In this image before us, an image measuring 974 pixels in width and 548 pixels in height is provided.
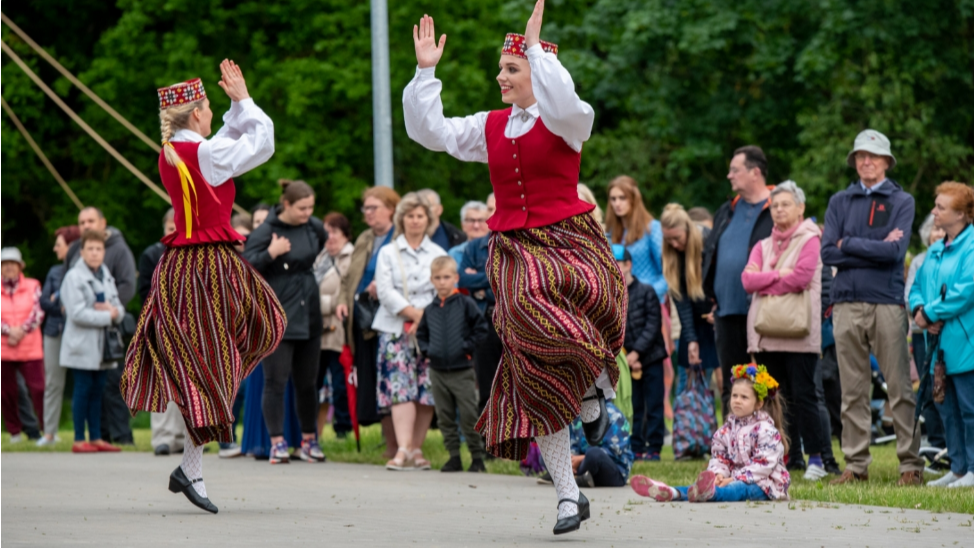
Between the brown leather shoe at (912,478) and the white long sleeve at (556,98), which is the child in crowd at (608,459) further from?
the white long sleeve at (556,98)

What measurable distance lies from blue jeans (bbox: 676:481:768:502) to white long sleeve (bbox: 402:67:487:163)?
2596 mm

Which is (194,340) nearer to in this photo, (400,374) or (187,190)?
(187,190)

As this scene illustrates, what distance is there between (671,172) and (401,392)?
1718 centimetres

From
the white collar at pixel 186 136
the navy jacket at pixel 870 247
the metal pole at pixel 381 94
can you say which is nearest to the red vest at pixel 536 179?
the white collar at pixel 186 136

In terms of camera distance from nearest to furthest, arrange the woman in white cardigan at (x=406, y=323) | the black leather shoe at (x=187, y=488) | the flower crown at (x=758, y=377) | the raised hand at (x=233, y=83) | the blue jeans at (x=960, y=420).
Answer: the black leather shoe at (x=187, y=488)
the raised hand at (x=233, y=83)
the flower crown at (x=758, y=377)
the blue jeans at (x=960, y=420)
the woman in white cardigan at (x=406, y=323)

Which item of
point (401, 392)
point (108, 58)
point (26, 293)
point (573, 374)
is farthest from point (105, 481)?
point (108, 58)

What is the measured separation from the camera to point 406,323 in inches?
452

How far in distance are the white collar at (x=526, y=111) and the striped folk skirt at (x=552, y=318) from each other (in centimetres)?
53

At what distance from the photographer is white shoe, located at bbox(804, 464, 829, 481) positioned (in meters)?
9.83

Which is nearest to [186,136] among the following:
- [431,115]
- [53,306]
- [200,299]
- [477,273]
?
[200,299]

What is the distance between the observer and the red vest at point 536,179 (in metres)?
6.69


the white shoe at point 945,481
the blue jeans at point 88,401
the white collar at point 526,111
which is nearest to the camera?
the white collar at point 526,111

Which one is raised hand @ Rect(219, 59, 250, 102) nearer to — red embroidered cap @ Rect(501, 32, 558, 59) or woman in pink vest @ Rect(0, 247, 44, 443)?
red embroidered cap @ Rect(501, 32, 558, 59)

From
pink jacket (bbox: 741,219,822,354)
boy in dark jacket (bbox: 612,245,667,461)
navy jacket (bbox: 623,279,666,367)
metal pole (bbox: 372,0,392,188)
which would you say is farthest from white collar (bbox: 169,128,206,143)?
metal pole (bbox: 372,0,392,188)
